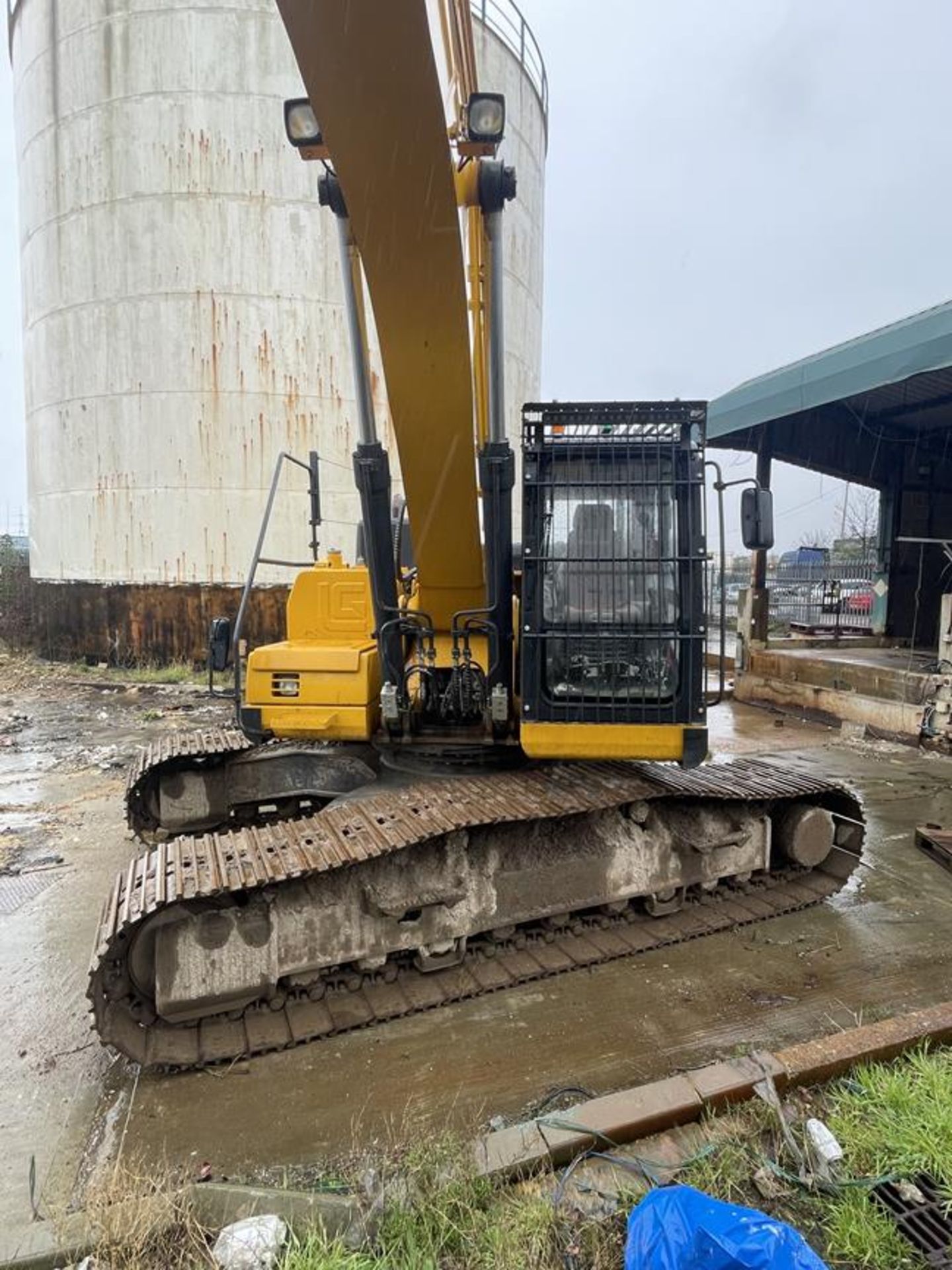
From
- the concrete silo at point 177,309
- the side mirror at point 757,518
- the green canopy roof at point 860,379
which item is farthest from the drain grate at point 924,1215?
the concrete silo at point 177,309

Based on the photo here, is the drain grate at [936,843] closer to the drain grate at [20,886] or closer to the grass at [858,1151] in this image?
the grass at [858,1151]

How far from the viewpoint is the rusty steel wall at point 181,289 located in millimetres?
11859

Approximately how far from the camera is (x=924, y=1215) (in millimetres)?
2201

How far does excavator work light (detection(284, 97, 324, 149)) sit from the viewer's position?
3.00 m

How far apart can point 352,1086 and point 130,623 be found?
1113 centimetres

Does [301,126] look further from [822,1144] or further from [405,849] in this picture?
[822,1144]

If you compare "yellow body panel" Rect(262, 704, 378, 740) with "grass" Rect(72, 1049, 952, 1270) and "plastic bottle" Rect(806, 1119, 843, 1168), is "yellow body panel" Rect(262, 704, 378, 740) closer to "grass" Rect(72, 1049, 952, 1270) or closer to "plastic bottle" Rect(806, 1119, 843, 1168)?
"grass" Rect(72, 1049, 952, 1270)

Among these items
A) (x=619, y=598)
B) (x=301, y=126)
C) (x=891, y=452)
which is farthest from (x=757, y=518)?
(x=891, y=452)

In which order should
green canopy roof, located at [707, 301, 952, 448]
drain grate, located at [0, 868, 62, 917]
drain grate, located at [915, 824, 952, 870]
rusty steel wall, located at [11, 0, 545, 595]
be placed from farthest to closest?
rusty steel wall, located at [11, 0, 545, 595] < green canopy roof, located at [707, 301, 952, 448] < drain grate, located at [915, 824, 952, 870] < drain grate, located at [0, 868, 62, 917]

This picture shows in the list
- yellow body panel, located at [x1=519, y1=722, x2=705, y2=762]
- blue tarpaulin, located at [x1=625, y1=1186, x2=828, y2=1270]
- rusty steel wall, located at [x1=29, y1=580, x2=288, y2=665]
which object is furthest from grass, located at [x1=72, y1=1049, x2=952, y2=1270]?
rusty steel wall, located at [x1=29, y1=580, x2=288, y2=665]

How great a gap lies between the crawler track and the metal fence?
37.2ft

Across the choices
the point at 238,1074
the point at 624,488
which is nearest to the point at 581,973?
the point at 238,1074

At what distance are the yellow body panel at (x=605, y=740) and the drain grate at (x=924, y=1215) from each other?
1.86 metres

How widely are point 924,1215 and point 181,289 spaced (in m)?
13.4
